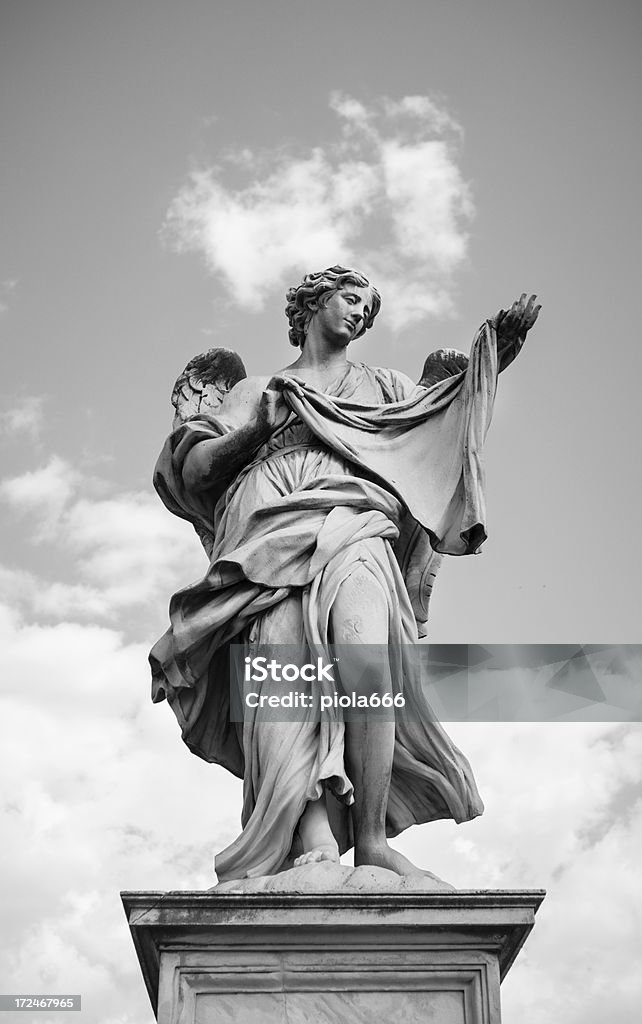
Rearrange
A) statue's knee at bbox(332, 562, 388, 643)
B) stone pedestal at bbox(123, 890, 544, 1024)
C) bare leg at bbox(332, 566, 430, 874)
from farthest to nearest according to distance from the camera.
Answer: statue's knee at bbox(332, 562, 388, 643)
bare leg at bbox(332, 566, 430, 874)
stone pedestal at bbox(123, 890, 544, 1024)

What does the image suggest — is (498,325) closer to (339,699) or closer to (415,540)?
(415,540)

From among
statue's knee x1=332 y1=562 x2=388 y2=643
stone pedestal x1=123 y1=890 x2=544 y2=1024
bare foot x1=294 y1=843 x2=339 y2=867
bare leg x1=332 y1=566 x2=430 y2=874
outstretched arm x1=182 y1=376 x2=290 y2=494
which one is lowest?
stone pedestal x1=123 y1=890 x2=544 y2=1024

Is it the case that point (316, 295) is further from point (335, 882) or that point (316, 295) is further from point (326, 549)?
point (335, 882)

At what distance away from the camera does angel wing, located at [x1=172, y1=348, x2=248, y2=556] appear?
8336mm

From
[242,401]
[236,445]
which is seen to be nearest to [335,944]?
[236,445]

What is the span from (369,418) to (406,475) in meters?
0.43

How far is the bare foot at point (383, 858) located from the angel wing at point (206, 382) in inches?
118

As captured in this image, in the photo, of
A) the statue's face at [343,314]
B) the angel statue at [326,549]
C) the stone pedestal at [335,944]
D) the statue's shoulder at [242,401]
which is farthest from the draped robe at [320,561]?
the stone pedestal at [335,944]

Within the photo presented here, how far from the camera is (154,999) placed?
594cm

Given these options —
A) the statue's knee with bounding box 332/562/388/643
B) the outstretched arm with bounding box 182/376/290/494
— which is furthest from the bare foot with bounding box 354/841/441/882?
the outstretched arm with bounding box 182/376/290/494

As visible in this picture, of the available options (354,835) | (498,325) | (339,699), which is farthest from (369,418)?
(354,835)

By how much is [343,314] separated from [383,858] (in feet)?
11.0

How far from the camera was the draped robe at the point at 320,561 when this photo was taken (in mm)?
6449

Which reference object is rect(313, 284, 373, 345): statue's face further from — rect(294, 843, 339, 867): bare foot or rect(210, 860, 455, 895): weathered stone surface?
rect(210, 860, 455, 895): weathered stone surface
